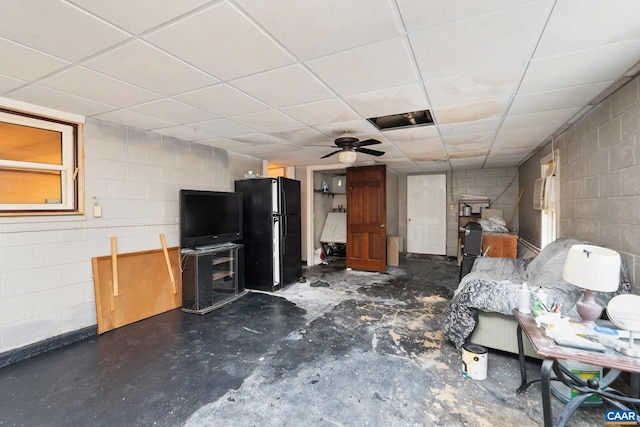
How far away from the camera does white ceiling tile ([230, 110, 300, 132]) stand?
2.89 metres

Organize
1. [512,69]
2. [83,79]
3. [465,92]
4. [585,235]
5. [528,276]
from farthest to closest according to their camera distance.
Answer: [528,276]
[585,235]
[465,92]
[83,79]
[512,69]

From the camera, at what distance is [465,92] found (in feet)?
7.72

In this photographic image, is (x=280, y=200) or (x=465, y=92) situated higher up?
(x=465, y=92)

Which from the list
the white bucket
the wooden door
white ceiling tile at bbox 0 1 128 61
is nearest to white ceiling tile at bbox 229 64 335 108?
white ceiling tile at bbox 0 1 128 61

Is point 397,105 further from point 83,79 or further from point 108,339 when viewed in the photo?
point 108,339

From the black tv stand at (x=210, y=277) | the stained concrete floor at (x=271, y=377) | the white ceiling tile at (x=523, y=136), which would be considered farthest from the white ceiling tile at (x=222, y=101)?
the white ceiling tile at (x=523, y=136)

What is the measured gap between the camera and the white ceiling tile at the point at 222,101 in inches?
92.1

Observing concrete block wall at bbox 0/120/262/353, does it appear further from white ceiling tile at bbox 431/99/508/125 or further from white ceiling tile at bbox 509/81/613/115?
white ceiling tile at bbox 509/81/613/115

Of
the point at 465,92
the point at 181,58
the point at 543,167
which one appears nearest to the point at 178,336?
the point at 181,58

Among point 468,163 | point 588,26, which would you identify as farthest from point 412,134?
point 468,163

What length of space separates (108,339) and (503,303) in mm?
3863

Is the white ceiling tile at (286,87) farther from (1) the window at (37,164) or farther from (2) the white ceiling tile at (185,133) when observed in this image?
(1) the window at (37,164)

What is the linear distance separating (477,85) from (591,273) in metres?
1.53

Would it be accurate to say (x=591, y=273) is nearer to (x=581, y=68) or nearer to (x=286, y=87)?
(x=581, y=68)
